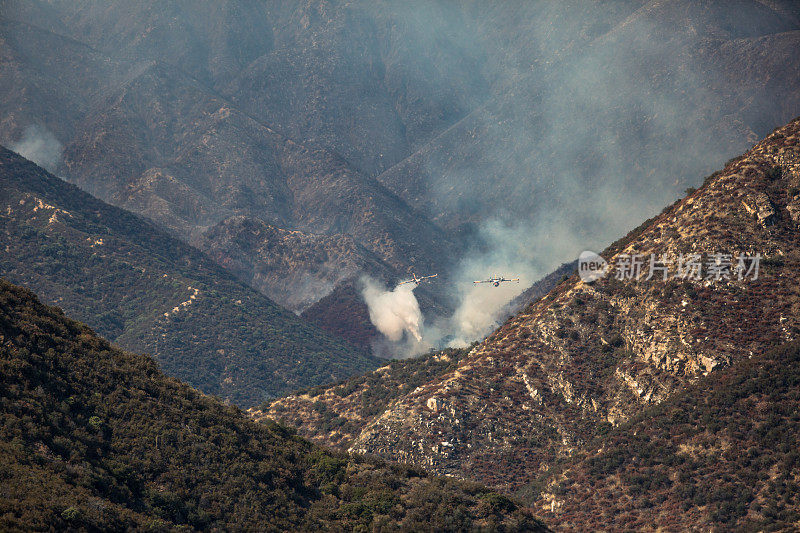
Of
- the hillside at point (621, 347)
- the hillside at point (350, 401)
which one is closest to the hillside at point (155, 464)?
the hillside at point (621, 347)

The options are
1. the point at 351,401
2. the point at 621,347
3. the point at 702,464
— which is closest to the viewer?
the point at 702,464

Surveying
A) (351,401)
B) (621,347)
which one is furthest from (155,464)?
(351,401)

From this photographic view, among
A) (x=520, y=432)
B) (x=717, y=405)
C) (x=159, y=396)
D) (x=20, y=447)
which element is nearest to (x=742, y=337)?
(x=717, y=405)

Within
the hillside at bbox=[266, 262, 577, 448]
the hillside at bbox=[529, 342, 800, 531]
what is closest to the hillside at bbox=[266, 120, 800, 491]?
the hillside at bbox=[529, 342, 800, 531]

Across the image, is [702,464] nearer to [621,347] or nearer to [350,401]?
[621,347]

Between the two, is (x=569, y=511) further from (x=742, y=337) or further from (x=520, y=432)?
(x=742, y=337)

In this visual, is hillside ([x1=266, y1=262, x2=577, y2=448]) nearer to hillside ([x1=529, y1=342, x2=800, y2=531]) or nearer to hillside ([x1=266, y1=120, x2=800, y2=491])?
hillside ([x1=266, y1=120, x2=800, y2=491])

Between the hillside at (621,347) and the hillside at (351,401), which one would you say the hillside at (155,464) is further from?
the hillside at (351,401)
